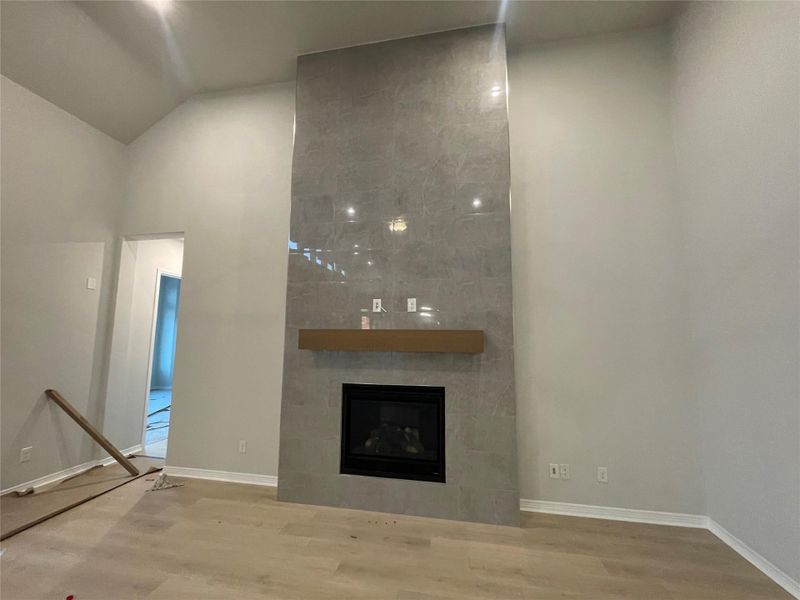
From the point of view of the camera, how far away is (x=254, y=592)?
1.77m

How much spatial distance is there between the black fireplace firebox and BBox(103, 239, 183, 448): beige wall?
2759 millimetres

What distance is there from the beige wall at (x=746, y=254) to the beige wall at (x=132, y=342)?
531 cm

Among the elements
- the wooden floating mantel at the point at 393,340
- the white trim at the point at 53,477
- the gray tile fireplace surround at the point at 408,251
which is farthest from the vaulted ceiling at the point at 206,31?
the white trim at the point at 53,477

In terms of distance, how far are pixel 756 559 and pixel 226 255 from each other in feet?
14.7

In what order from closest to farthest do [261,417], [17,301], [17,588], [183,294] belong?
[17,588] < [17,301] < [261,417] < [183,294]

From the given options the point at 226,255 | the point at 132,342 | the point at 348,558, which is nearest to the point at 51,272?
the point at 132,342

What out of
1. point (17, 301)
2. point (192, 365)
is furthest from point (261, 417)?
point (17, 301)

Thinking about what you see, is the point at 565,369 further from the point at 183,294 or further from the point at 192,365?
the point at 183,294

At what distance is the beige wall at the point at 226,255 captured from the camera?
3.26 metres

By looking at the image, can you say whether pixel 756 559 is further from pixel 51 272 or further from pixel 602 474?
pixel 51 272

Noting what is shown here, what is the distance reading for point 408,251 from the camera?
9.30 ft

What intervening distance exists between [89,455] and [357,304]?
320cm

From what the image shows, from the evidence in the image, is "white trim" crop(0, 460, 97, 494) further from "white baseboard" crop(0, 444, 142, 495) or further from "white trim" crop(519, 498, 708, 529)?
"white trim" crop(519, 498, 708, 529)

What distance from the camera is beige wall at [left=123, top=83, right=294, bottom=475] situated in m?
3.26
